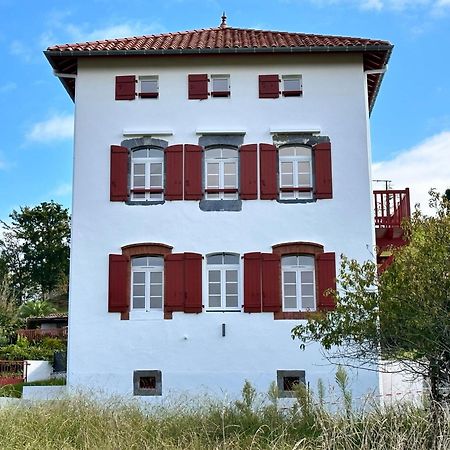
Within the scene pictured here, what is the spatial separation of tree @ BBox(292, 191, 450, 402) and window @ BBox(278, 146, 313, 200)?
6.33 m

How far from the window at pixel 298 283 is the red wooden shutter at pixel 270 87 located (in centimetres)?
382

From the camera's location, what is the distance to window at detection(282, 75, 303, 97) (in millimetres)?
17016

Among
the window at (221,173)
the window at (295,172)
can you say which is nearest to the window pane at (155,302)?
the window at (221,173)

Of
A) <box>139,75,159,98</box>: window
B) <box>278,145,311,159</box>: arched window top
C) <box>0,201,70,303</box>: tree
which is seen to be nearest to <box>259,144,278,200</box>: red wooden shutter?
<box>278,145,311,159</box>: arched window top

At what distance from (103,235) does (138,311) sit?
6.24 ft

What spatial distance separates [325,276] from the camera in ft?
52.7

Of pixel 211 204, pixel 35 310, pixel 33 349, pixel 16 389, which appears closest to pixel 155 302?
pixel 211 204

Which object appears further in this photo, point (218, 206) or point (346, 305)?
point (218, 206)

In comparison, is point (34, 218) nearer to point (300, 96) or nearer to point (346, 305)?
point (300, 96)

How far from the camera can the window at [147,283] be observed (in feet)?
53.6

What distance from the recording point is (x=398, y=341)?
968 cm

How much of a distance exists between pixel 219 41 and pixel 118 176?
4.16 meters

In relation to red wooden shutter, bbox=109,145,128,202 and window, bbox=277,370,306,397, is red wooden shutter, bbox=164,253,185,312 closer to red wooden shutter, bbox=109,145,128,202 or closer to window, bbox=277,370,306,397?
red wooden shutter, bbox=109,145,128,202

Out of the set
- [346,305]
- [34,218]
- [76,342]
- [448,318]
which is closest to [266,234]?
[76,342]
